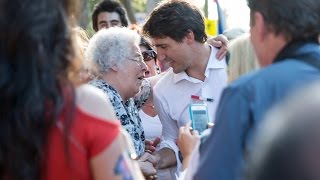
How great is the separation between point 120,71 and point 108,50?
0.57 feet

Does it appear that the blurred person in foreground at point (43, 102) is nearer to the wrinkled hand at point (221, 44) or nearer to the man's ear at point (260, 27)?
the man's ear at point (260, 27)

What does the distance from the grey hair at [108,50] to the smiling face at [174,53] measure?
696 mm

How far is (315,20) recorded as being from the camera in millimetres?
3082

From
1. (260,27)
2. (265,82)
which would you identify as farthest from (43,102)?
(260,27)

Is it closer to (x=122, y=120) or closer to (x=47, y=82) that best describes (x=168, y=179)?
(x=122, y=120)

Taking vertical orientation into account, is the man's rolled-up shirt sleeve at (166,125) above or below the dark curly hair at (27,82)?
below

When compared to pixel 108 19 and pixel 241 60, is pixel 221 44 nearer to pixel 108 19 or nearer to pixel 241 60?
pixel 241 60

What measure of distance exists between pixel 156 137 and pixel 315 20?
3.30 metres

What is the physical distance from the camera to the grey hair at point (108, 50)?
5301 mm

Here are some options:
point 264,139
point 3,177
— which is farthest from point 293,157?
point 3,177

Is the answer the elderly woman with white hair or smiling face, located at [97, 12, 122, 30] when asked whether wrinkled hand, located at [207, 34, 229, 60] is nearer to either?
the elderly woman with white hair

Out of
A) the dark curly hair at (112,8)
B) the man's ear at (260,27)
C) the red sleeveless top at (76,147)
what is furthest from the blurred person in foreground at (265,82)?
the dark curly hair at (112,8)

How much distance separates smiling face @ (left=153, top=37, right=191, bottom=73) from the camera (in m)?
5.99

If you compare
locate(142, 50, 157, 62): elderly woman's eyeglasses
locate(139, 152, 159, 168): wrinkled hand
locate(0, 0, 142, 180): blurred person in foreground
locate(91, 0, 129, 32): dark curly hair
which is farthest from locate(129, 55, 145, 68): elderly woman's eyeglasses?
locate(91, 0, 129, 32): dark curly hair
